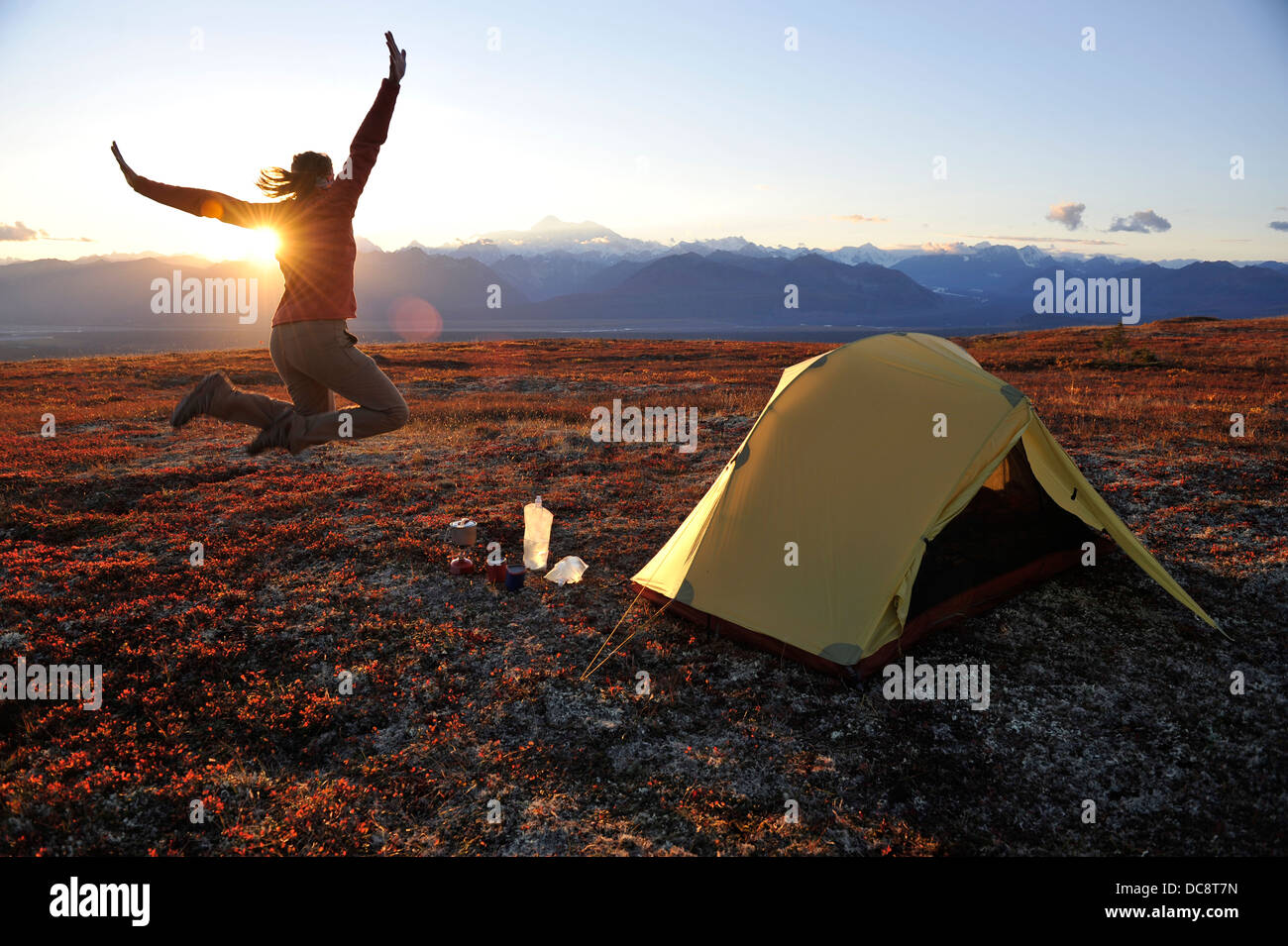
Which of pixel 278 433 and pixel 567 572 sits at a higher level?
pixel 278 433

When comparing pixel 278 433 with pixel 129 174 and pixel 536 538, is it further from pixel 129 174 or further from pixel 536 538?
pixel 536 538

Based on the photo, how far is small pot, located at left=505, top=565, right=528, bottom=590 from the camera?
931cm

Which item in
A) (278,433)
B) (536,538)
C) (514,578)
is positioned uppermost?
(278,433)

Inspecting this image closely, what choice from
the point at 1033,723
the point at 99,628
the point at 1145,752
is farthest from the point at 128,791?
the point at 1145,752

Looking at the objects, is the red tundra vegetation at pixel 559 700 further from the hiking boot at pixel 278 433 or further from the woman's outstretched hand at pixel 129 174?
the woman's outstretched hand at pixel 129 174

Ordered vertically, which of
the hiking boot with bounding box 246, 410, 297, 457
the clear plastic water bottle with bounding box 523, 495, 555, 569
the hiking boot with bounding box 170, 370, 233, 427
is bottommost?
the clear plastic water bottle with bounding box 523, 495, 555, 569

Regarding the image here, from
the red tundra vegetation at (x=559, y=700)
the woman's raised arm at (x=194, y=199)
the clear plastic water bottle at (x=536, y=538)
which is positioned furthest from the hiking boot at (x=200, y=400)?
the clear plastic water bottle at (x=536, y=538)

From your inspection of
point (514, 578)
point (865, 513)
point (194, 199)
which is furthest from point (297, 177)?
point (865, 513)

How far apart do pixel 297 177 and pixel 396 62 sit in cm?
137

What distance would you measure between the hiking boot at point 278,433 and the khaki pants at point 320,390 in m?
0.04

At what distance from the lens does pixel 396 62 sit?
18.7 ft

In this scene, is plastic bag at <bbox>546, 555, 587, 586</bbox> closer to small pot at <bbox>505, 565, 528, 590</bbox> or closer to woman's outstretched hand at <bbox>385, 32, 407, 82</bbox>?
small pot at <bbox>505, 565, 528, 590</bbox>

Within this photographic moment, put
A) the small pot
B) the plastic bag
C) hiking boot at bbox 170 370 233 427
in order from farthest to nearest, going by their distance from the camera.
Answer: the plastic bag < the small pot < hiking boot at bbox 170 370 233 427

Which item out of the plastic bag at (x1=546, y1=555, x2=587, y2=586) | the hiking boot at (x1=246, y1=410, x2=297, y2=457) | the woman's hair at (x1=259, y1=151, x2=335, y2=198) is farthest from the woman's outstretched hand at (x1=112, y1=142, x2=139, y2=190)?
the plastic bag at (x1=546, y1=555, x2=587, y2=586)
